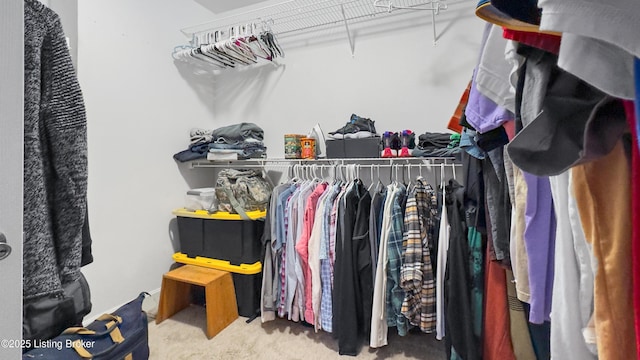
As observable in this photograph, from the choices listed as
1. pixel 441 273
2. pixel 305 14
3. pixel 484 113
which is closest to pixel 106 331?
pixel 441 273

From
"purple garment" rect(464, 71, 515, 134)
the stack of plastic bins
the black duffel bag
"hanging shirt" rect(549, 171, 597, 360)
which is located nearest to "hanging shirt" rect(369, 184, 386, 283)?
the stack of plastic bins

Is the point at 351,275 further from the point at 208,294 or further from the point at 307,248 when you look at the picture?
the point at 208,294

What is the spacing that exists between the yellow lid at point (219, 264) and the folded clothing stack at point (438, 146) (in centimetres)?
125

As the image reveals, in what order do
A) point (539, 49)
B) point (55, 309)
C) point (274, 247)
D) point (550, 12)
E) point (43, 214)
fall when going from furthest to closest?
point (274, 247)
point (55, 309)
point (43, 214)
point (539, 49)
point (550, 12)

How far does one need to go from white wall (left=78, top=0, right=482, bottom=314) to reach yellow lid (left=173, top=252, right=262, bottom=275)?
181 millimetres

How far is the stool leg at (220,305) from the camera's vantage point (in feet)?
5.84

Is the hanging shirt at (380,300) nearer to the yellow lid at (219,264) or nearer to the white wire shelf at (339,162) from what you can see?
the white wire shelf at (339,162)

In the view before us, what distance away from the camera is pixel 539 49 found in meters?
0.46

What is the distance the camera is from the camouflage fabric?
202cm

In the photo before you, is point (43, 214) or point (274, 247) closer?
point (43, 214)

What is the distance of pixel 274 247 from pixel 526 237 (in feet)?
4.69

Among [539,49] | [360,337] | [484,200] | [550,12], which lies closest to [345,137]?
[484,200]

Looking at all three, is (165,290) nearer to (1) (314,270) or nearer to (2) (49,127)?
(1) (314,270)

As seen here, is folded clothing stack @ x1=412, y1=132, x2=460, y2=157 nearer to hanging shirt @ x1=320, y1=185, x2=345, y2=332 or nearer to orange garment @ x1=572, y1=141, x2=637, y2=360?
hanging shirt @ x1=320, y1=185, x2=345, y2=332
